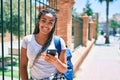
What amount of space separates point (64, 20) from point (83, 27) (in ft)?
32.7

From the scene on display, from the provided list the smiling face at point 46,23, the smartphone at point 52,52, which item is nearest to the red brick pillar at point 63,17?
the smiling face at point 46,23

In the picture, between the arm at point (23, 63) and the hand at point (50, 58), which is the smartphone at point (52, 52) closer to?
the hand at point (50, 58)

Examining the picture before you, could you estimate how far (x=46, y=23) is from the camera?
254 cm

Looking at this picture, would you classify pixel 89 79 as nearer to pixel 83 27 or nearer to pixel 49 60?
pixel 49 60

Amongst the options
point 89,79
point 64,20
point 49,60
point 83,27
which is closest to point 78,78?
point 89,79

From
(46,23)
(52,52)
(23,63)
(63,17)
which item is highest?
(63,17)

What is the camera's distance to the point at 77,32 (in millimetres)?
13523

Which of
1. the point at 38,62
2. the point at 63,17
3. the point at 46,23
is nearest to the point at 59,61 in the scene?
the point at 38,62

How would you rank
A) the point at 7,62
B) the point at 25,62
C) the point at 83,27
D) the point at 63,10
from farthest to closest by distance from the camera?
1. the point at 83,27
2. the point at 7,62
3. the point at 63,10
4. the point at 25,62

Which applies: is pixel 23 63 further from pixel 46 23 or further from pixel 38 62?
pixel 46 23

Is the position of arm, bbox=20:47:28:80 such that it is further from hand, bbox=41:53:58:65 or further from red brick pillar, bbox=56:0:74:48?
red brick pillar, bbox=56:0:74:48

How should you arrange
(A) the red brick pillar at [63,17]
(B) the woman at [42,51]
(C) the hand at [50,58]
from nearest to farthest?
(C) the hand at [50,58] → (B) the woman at [42,51] → (A) the red brick pillar at [63,17]

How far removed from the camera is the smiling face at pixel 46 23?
2535 millimetres

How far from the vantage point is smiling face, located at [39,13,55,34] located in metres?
2.54
